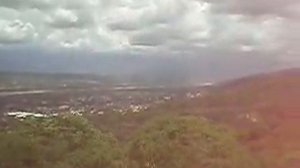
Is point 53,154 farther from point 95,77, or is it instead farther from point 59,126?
point 95,77

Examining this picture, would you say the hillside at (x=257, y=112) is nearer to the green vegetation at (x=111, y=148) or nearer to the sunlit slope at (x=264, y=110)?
the sunlit slope at (x=264, y=110)

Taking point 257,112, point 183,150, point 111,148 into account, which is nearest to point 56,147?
point 111,148

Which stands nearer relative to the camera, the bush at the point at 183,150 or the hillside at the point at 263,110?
the bush at the point at 183,150

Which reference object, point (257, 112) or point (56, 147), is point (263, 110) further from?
point (56, 147)

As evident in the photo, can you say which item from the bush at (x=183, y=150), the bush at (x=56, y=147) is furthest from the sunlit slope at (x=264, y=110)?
the bush at (x=56, y=147)

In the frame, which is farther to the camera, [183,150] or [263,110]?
[263,110]

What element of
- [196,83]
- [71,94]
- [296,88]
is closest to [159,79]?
[196,83]

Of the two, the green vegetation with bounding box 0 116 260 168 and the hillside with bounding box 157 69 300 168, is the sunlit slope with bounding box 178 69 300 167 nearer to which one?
the hillside with bounding box 157 69 300 168
